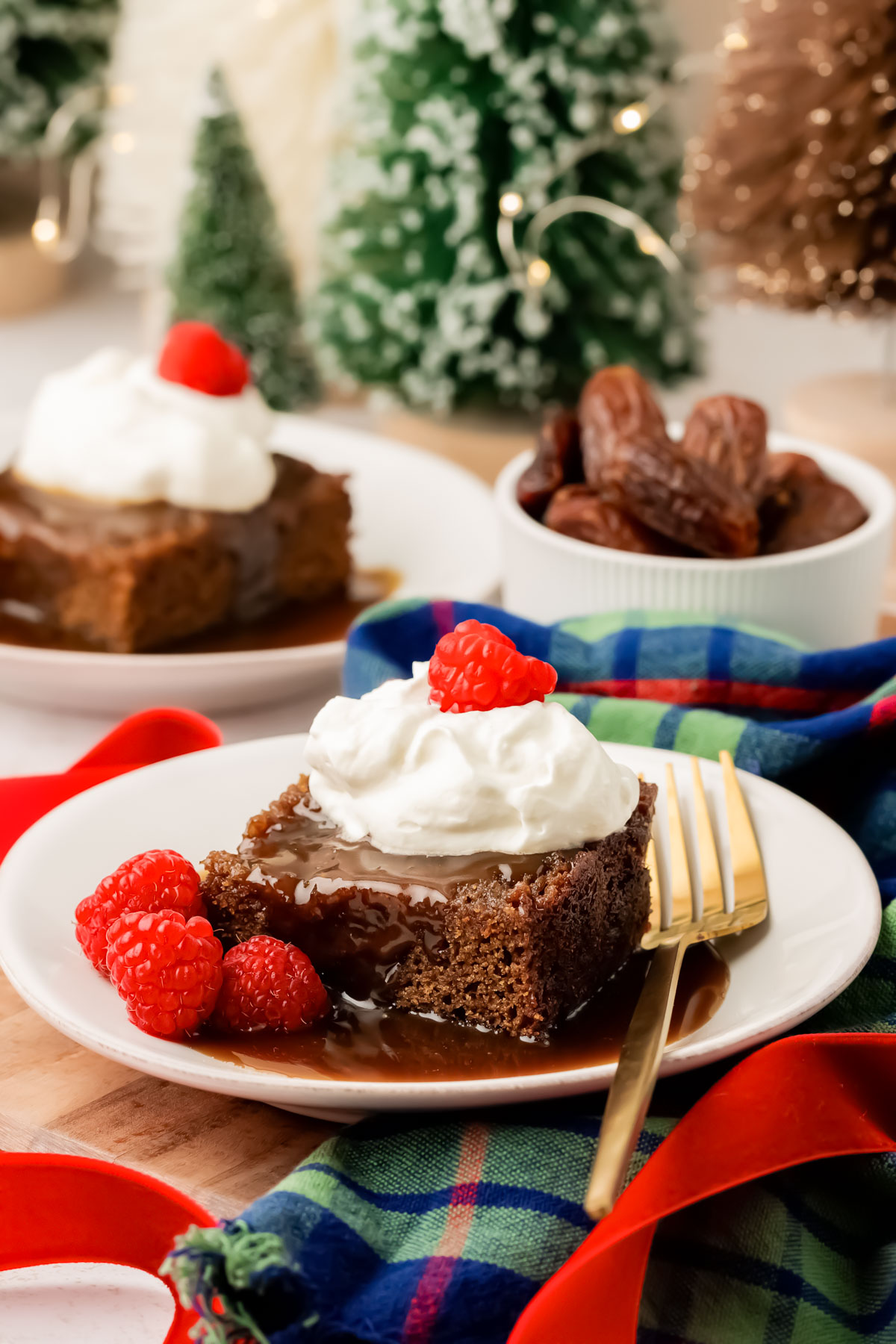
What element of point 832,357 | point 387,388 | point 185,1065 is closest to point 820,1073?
point 185,1065

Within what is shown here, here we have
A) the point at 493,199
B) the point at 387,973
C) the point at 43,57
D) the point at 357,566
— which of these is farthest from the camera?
the point at 43,57

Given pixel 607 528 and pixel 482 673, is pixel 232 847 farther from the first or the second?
pixel 607 528

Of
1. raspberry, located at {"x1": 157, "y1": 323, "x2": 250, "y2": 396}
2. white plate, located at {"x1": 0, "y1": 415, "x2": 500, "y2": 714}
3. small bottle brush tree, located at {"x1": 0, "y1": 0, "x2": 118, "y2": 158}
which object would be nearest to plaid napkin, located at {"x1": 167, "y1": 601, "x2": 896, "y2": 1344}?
white plate, located at {"x1": 0, "y1": 415, "x2": 500, "y2": 714}

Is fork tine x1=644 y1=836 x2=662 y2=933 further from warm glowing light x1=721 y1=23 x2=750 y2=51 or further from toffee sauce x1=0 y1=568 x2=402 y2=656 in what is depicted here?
warm glowing light x1=721 y1=23 x2=750 y2=51

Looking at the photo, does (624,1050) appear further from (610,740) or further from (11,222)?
(11,222)

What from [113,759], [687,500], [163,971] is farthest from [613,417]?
[163,971]

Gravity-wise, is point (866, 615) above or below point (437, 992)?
above
